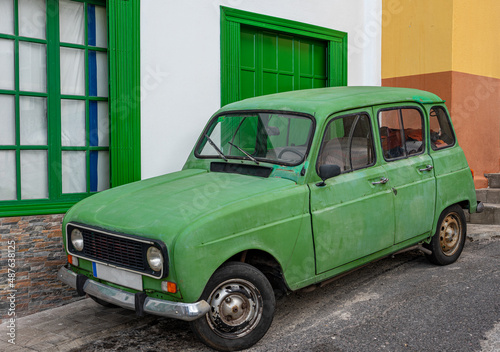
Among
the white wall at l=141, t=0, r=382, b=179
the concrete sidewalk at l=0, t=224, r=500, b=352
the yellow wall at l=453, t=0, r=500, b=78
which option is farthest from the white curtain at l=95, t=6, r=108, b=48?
the yellow wall at l=453, t=0, r=500, b=78

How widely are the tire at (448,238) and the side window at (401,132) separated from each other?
2.97 feet

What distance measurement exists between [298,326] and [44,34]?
4.03 metres

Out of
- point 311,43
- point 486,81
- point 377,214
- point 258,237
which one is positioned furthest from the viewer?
point 486,81

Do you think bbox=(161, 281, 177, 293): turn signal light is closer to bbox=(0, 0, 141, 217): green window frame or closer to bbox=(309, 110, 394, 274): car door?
bbox=(309, 110, 394, 274): car door

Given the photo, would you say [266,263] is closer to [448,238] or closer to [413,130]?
[413,130]

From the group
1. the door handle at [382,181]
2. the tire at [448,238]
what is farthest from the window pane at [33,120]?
the tire at [448,238]

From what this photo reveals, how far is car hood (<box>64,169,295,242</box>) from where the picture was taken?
378cm

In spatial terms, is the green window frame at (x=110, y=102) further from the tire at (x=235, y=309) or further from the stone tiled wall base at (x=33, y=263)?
the tire at (x=235, y=309)

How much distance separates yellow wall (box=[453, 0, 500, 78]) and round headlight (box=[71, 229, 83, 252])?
7.18 m

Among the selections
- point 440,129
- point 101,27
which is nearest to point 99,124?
point 101,27

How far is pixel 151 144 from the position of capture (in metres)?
6.32

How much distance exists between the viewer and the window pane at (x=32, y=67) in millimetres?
5520

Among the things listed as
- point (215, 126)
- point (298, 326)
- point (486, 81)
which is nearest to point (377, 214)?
point (298, 326)

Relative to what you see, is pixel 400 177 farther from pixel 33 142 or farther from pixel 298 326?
pixel 33 142
